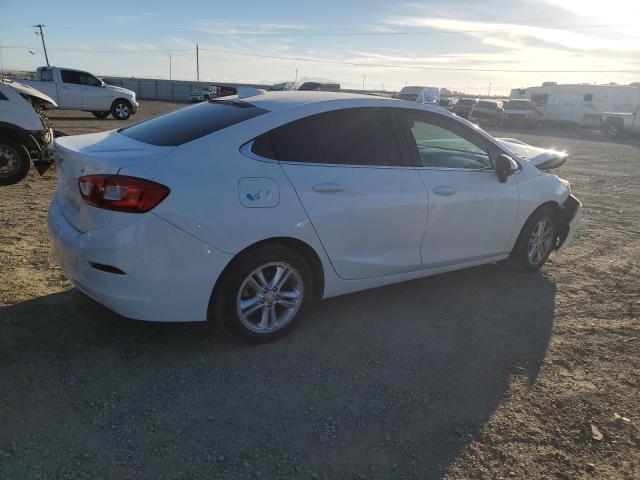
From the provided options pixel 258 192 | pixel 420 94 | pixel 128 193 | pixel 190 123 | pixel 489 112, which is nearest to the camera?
pixel 128 193

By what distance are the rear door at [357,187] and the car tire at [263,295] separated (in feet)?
0.94

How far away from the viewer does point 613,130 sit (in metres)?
30.4

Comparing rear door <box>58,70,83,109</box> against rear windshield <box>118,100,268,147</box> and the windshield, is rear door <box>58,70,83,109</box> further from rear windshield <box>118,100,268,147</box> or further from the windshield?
the windshield

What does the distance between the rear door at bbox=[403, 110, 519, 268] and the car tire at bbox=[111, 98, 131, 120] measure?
19802mm

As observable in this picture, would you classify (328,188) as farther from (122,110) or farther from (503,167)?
(122,110)

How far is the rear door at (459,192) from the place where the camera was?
4.02 metres

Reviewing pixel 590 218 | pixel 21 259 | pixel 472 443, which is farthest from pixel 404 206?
pixel 590 218

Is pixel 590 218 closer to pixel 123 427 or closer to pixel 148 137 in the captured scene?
pixel 148 137

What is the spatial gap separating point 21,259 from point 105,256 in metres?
2.25

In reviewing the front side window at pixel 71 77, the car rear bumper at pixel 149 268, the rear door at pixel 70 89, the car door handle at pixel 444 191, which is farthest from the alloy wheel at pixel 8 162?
the front side window at pixel 71 77

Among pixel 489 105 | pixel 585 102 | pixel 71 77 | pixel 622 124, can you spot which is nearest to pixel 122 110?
pixel 71 77

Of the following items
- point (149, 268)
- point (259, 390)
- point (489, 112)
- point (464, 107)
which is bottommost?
point (464, 107)

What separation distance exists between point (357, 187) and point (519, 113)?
33.5 meters

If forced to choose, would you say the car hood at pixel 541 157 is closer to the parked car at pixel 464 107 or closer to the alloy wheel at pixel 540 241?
the alloy wheel at pixel 540 241
